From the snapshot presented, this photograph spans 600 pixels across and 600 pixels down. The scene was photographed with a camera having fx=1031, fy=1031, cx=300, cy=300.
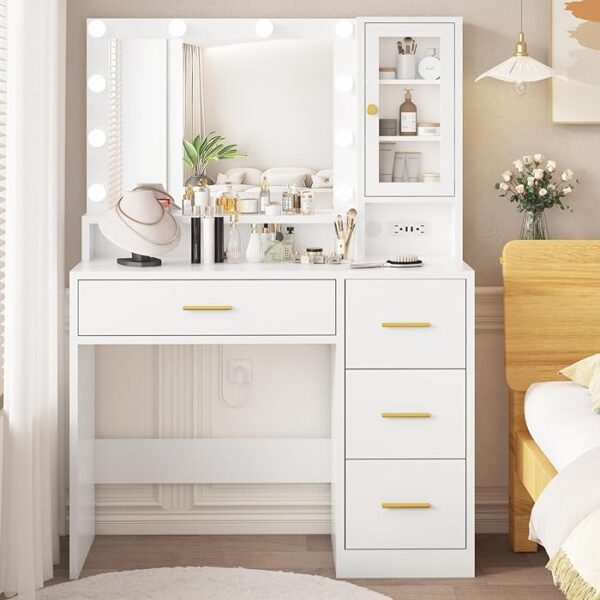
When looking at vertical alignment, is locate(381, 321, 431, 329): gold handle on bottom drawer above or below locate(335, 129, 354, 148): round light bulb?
below

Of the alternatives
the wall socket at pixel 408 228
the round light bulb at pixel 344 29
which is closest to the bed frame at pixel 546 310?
the wall socket at pixel 408 228

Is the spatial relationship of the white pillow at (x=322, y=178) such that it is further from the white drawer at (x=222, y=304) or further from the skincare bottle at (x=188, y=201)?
the white drawer at (x=222, y=304)

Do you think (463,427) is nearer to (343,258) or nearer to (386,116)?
(343,258)

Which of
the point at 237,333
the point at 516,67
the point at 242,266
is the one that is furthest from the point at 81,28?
the point at 516,67

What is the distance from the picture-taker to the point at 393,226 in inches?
145

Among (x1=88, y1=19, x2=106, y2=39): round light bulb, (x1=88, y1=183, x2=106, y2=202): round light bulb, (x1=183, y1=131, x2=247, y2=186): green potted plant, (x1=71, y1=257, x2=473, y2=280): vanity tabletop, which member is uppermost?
(x1=88, y1=19, x2=106, y2=39): round light bulb

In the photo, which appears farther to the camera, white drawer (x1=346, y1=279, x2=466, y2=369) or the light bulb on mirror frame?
the light bulb on mirror frame

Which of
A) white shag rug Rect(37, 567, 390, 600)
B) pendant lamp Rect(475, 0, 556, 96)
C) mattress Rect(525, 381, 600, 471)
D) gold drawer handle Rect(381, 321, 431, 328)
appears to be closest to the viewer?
mattress Rect(525, 381, 600, 471)

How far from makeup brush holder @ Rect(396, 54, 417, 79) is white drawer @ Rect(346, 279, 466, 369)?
81 cm

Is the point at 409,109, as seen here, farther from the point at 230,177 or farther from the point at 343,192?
the point at 230,177

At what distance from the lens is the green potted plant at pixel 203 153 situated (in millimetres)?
3617

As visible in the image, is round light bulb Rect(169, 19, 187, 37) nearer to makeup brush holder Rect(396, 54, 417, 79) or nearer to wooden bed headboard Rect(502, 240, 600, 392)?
makeup brush holder Rect(396, 54, 417, 79)

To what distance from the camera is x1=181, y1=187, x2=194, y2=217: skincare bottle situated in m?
3.62

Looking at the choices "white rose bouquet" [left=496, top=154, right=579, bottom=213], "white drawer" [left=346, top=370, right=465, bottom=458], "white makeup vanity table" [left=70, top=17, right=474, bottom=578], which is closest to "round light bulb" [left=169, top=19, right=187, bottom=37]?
"white makeup vanity table" [left=70, top=17, right=474, bottom=578]
